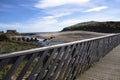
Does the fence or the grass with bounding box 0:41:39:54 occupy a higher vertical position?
the fence

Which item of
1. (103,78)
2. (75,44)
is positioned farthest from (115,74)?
(75,44)

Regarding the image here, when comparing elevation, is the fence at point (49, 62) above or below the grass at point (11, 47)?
above

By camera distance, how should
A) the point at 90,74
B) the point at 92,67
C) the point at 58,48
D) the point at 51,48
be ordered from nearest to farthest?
the point at 51,48 < the point at 58,48 < the point at 90,74 < the point at 92,67

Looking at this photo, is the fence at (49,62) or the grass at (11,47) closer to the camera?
the fence at (49,62)

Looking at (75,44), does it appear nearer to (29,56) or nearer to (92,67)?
(29,56)

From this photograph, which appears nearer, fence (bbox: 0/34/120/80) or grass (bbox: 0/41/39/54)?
fence (bbox: 0/34/120/80)

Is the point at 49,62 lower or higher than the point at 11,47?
higher

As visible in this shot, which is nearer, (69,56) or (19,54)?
(19,54)

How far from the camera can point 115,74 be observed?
254 inches

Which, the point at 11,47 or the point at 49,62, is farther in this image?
the point at 11,47

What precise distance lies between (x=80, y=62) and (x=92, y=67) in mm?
1571

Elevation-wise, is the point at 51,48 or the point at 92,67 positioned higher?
the point at 51,48

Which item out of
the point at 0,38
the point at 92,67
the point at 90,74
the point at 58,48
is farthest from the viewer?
the point at 0,38

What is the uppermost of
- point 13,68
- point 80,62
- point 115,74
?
point 13,68
